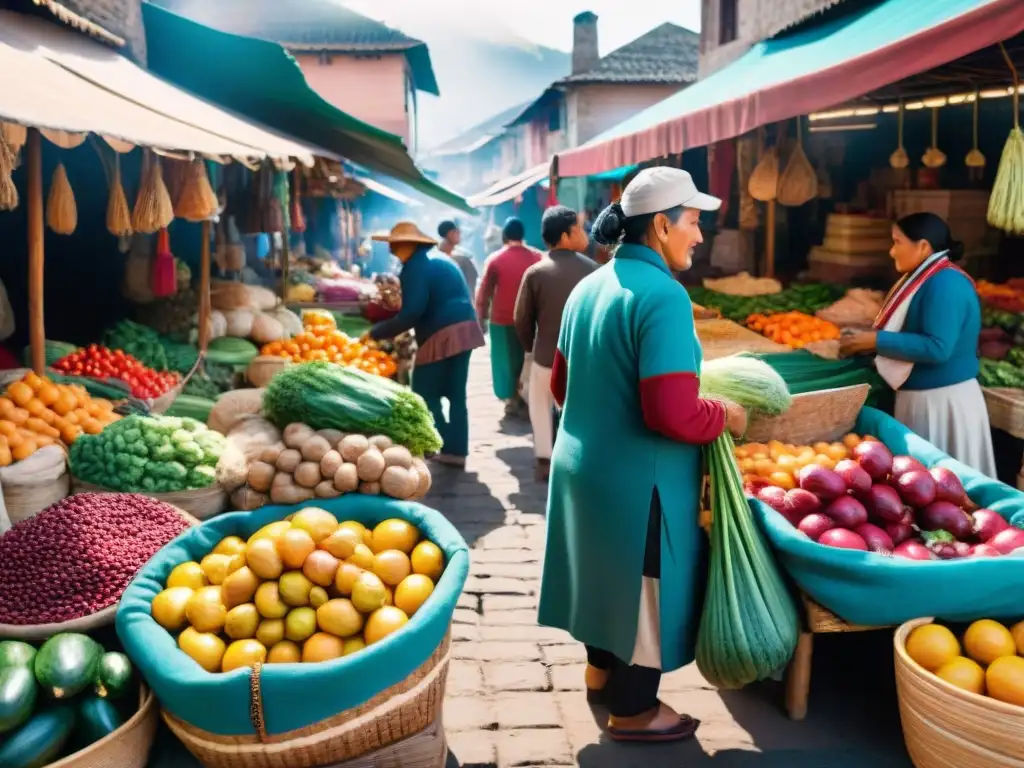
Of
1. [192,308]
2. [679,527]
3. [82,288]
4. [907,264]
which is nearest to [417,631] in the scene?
[679,527]

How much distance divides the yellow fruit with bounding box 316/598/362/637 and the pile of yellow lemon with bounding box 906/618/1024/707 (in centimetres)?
190

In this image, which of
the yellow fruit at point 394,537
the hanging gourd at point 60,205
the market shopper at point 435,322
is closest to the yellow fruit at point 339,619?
the yellow fruit at point 394,537

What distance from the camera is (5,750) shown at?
2.56 meters

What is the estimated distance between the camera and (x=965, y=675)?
291cm

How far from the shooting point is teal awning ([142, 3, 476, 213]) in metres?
8.29

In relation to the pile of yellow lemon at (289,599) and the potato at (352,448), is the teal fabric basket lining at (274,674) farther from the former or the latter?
the potato at (352,448)

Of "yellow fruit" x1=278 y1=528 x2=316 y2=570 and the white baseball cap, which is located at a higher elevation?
the white baseball cap

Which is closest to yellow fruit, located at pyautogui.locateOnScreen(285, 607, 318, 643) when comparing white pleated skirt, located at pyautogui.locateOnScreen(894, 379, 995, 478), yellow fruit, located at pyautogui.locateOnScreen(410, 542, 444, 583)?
yellow fruit, located at pyautogui.locateOnScreen(410, 542, 444, 583)

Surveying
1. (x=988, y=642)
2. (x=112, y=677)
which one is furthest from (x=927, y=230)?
(x=112, y=677)

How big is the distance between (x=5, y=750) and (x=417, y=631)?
120 cm

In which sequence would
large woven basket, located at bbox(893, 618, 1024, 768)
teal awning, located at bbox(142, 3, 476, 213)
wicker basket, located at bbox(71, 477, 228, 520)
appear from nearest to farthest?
large woven basket, located at bbox(893, 618, 1024, 768)
wicker basket, located at bbox(71, 477, 228, 520)
teal awning, located at bbox(142, 3, 476, 213)

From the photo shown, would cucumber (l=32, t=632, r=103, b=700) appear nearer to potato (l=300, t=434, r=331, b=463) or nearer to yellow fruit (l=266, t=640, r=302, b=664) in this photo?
yellow fruit (l=266, t=640, r=302, b=664)

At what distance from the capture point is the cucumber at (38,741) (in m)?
2.56

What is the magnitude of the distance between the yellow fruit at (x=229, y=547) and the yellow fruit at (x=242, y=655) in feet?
1.67
